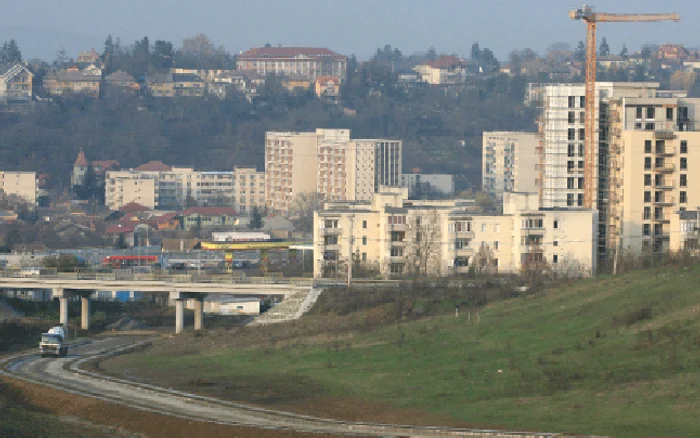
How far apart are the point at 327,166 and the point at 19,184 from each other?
93.3 feet

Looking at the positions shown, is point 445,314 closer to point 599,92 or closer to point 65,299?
point 65,299

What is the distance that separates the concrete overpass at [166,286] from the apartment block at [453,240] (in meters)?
5.14

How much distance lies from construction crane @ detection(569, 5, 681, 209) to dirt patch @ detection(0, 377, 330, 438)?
4866 cm

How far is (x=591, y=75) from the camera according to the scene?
326 feet

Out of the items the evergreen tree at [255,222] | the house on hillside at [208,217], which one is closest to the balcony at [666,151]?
the evergreen tree at [255,222]

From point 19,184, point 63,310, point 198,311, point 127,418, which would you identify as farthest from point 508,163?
point 127,418

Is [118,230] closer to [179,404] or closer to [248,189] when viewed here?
[248,189]

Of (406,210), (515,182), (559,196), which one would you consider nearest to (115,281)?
(406,210)

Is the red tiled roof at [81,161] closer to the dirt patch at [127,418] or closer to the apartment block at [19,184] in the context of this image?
the apartment block at [19,184]

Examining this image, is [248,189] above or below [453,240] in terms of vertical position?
above

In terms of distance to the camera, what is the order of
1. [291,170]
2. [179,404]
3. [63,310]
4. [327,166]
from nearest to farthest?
[179,404] → [63,310] → [327,166] → [291,170]

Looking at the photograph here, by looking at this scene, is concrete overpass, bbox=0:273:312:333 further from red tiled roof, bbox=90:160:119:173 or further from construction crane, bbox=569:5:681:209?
A: red tiled roof, bbox=90:160:119:173

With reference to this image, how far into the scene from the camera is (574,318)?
159ft

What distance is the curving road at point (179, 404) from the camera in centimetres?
3750
